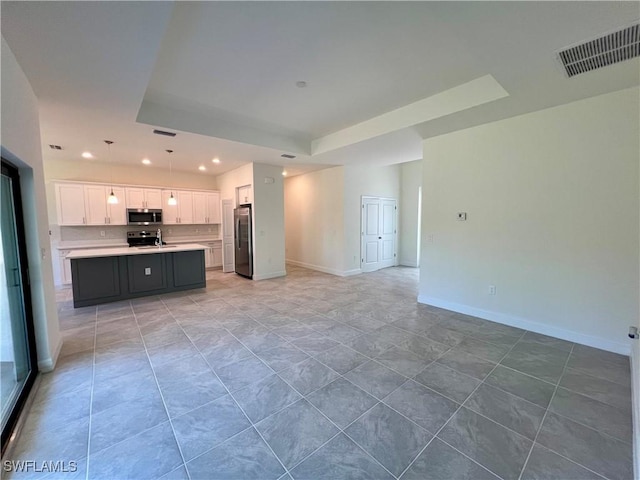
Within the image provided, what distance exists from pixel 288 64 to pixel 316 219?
4.95m

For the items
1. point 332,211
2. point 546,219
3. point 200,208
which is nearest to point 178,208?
point 200,208

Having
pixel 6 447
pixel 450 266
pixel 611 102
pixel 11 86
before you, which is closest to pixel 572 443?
pixel 450 266

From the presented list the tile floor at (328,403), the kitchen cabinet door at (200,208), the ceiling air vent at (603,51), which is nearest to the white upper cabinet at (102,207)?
the kitchen cabinet door at (200,208)

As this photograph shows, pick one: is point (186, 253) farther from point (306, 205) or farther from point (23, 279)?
point (306, 205)

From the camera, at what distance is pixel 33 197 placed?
2.49 meters

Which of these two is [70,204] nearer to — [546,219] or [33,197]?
[33,197]

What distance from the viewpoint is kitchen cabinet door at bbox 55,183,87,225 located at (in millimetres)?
5625

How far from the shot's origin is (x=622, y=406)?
82.2 inches

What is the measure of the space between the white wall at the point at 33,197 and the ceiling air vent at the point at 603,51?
172 inches

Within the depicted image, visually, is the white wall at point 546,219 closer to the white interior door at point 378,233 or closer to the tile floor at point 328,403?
the tile floor at point 328,403

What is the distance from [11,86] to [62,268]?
5333 mm

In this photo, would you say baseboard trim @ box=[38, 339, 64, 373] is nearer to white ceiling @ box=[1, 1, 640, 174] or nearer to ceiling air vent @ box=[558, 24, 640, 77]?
white ceiling @ box=[1, 1, 640, 174]

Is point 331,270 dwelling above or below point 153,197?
below

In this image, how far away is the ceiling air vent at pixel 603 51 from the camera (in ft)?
6.46
